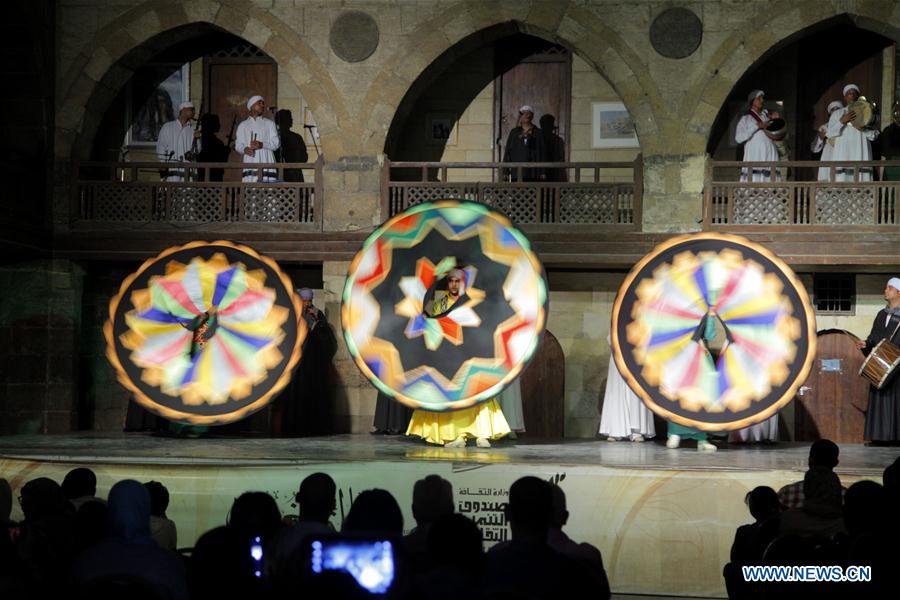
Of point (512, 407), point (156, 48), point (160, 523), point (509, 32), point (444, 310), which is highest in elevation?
point (509, 32)

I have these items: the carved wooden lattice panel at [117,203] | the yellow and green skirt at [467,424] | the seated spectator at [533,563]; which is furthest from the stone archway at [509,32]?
Result: the seated spectator at [533,563]

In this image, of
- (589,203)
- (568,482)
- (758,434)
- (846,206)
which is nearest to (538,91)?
(589,203)

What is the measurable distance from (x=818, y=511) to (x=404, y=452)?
5001 millimetres

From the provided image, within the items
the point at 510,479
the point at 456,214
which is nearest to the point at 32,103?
the point at 456,214

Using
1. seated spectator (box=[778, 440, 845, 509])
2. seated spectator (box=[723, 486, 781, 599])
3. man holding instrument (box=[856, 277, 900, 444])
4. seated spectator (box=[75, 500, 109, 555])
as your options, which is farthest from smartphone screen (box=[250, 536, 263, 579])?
man holding instrument (box=[856, 277, 900, 444])

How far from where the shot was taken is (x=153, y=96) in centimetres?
1641

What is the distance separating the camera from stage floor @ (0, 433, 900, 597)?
8.86 meters

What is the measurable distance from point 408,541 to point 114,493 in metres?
1.22

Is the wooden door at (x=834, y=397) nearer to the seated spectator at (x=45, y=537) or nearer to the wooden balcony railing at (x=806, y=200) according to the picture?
the wooden balcony railing at (x=806, y=200)

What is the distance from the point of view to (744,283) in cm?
1038

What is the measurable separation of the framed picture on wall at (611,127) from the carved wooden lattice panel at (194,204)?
4805 millimetres

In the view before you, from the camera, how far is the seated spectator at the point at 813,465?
6.86 m

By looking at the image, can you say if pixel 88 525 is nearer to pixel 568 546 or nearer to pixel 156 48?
pixel 568 546

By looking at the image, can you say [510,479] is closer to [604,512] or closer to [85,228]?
[604,512]
